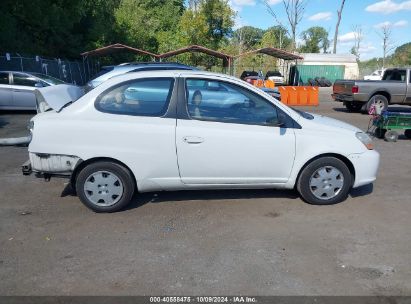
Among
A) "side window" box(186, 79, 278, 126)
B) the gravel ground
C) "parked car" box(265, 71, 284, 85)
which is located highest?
"parked car" box(265, 71, 284, 85)

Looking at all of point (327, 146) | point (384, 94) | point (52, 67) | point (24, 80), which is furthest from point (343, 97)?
point (52, 67)

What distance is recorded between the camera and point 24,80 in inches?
539

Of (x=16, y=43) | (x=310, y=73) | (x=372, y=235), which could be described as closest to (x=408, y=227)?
(x=372, y=235)

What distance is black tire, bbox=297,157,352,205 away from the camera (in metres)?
5.00

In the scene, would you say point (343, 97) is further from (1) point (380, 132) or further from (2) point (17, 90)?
(2) point (17, 90)

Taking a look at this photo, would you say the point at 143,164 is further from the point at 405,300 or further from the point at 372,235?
the point at 405,300

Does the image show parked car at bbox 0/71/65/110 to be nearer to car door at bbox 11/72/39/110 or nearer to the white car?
car door at bbox 11/72/39/110

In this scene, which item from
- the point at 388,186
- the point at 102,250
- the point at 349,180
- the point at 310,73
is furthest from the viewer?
the point at 310,73

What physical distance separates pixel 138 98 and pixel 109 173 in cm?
95

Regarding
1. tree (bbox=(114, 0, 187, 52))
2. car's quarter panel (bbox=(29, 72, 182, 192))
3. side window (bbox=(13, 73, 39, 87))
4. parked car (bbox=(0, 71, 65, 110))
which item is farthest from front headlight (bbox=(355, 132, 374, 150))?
tree (bbox=(114, 0, 187, 52))

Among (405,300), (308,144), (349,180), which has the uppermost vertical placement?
(308,144)

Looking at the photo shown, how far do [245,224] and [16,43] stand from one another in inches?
Answer: 980

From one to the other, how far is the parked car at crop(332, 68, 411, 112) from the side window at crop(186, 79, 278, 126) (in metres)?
11.4

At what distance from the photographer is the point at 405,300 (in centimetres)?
315
